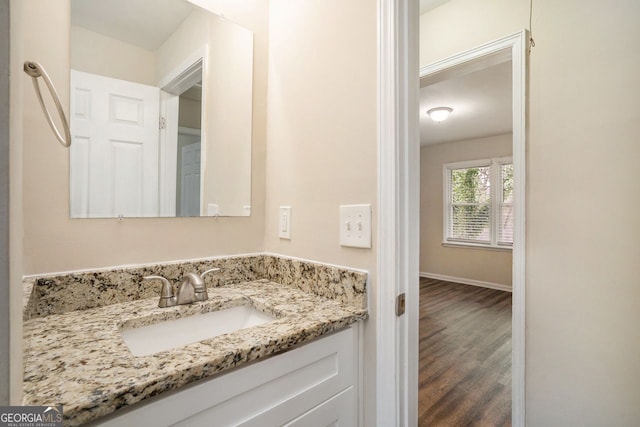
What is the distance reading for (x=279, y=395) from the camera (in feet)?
2.35

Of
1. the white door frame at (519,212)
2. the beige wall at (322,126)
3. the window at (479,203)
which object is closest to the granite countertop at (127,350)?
the beige wall at (322,126)

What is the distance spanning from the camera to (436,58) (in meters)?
1.80

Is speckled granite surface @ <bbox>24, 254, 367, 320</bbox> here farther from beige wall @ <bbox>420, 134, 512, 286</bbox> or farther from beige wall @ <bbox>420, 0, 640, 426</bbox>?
beige wall @ <bbox>420, 134, 512, 286</bbox>

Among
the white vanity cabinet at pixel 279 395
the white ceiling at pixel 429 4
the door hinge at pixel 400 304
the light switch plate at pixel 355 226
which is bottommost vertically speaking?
the white vanity cabinet at pixel 279 395

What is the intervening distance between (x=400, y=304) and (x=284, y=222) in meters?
0.58

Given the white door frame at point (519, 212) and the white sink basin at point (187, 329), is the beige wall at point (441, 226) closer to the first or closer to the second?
the white door frame at point (519, 212)

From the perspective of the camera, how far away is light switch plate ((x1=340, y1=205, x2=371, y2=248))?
0.91 meters

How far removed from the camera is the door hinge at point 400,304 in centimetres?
85

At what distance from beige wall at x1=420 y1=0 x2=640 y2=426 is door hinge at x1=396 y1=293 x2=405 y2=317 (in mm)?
1035

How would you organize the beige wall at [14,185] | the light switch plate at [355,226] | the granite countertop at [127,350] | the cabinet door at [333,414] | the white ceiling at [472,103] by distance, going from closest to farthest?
the beige wall at [14,185] < the granite countertop at [127,350] < the cabinet door at [333,414] < the light switch plate at [355,226] < the white ceiling at [472,103]

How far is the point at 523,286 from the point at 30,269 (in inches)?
78.2

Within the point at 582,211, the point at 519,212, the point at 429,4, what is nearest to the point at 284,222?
the point at 519,212

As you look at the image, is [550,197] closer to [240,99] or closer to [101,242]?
[240,99]
